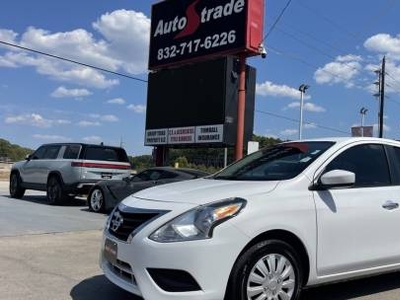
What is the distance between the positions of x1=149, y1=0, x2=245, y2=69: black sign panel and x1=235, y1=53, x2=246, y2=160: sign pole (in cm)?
49

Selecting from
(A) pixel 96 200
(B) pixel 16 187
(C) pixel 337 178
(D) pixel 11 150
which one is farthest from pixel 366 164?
(D) pixel 11 150

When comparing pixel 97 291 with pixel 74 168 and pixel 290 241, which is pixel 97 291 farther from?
pixel 74 168

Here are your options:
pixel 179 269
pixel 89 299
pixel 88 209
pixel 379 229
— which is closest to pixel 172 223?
pixel 179 269

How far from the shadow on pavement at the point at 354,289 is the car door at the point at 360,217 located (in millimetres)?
484

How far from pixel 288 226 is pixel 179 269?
42.5 inches

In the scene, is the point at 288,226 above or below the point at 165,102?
below

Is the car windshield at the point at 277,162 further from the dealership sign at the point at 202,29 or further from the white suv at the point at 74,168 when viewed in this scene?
the dealership sign at the point at 202,29

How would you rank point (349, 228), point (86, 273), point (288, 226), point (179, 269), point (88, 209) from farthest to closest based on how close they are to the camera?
1. point (88, 209)
2. point (86, 273)
3. point (349, 228)
4. point (288, 226)
5. point (179, 269)

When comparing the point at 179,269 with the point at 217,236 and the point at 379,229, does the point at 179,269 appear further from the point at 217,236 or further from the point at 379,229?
the point at 379,229

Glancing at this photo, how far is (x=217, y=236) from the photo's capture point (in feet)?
14.9

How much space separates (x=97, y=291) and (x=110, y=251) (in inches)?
39.7

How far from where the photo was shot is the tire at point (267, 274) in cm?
465

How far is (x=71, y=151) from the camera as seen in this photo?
16203 mm

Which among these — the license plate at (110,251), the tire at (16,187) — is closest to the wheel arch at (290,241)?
the license plate at (110,251)
